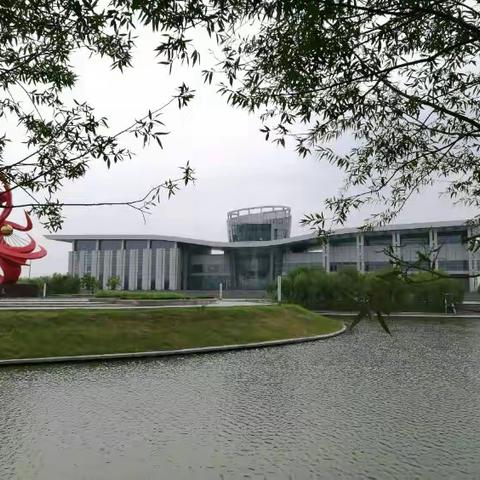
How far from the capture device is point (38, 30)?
10.8 ft

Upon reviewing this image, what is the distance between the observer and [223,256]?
69312mm

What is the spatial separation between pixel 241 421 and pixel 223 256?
205ft

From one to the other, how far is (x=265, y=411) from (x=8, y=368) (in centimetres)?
702

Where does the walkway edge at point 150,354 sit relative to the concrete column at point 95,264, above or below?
below

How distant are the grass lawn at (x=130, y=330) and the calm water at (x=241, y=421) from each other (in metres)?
1.80

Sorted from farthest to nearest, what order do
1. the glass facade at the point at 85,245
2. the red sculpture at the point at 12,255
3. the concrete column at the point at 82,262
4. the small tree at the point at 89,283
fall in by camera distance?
the glass facade at the point at 85,245 → the concrete column at the point at 82,262 → the small tree at the point at 89,283 → the red sculpture at the point at 12,255

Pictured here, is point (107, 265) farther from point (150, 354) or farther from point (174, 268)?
point (150, 354)

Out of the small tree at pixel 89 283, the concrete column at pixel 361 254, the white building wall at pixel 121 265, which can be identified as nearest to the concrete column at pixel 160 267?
the white building wall at pixel 121 265

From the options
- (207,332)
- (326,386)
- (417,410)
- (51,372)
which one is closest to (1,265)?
(207,332)

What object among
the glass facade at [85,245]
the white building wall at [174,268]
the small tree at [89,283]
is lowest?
the small tree at [89,283]

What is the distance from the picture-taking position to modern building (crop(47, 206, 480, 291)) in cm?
5847

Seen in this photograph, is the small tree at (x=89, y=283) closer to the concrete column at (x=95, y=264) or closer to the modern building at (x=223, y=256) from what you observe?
the modern building at (x=223, y=256)

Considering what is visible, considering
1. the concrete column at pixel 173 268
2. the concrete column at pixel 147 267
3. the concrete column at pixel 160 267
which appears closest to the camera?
the concrete column at pixel 173 268

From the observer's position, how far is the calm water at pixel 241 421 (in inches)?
206
